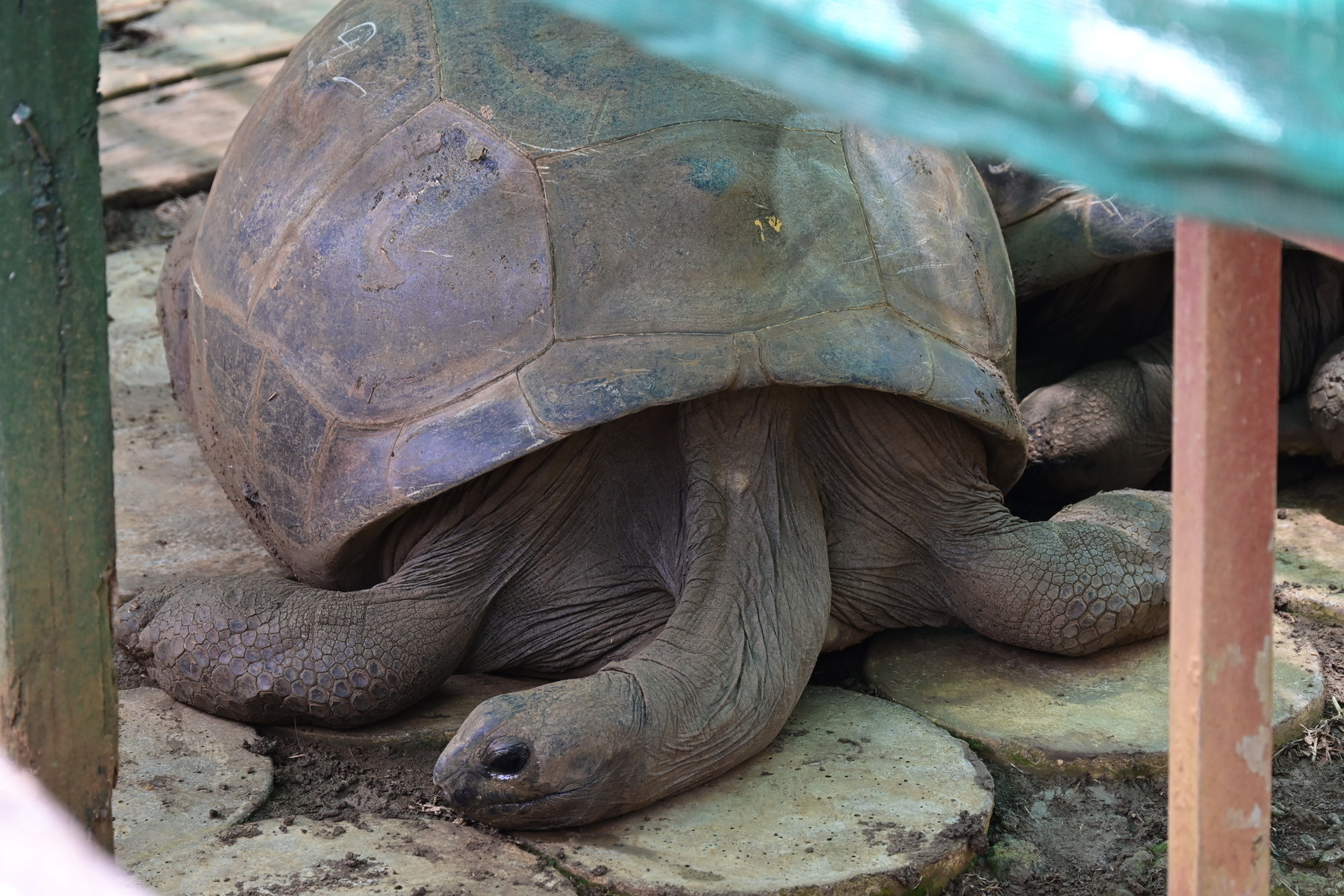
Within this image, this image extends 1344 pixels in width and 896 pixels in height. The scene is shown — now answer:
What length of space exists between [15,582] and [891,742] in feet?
5.14

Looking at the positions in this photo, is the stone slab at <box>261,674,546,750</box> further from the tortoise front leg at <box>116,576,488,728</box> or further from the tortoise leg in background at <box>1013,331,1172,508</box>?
the tortoise leg in background at <box>1013,331,1172,508</box>


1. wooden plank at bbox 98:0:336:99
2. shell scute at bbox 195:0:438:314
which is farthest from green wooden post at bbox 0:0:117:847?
wooden plank at bbox 98:0:336:99

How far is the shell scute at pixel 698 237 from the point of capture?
2627 mm

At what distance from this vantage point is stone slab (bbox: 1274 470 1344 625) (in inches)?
Result: 124

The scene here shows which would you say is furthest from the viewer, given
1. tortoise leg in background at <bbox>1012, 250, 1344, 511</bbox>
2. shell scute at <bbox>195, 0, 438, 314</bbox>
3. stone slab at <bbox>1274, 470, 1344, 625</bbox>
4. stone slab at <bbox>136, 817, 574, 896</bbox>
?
tortoise leg in background at <bbox>1012, 250, 1344, 511</bbox>

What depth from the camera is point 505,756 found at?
7.36ft

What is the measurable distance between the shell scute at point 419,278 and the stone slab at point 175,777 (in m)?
0.66

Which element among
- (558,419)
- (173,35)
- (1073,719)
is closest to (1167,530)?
(1073,719)

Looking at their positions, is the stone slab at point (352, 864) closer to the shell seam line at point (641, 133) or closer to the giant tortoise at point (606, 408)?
the giant tortoise at point (606, 408)

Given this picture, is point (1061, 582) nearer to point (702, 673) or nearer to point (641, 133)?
point (702, 673)

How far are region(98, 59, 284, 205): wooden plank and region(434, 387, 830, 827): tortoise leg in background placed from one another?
3.79 metres

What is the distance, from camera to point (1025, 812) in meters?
2.50

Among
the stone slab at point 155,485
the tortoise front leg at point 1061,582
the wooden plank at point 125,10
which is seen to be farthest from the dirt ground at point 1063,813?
the wooden plank at point 125,10

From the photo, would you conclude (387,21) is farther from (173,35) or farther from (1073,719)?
(173,35)
